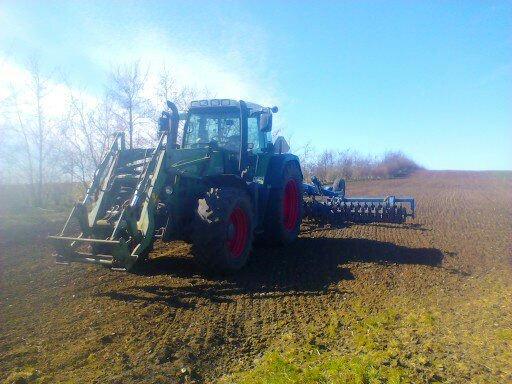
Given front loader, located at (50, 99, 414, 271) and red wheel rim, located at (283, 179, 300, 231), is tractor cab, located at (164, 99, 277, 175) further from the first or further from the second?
red wheel rim, located at (283, 179, 300, 231)

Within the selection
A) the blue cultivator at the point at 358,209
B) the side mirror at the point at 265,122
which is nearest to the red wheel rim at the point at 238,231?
the side mirror at the point at 265,122

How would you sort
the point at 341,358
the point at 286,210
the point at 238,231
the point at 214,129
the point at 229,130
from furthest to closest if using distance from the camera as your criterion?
the point at 286,210
the point at 214,129
the point at 229,130
the point at 238,231
the point at 341,358

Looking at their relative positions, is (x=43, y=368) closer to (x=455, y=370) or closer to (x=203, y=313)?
(x=203, y=313)

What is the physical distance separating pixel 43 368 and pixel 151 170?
9.29ft

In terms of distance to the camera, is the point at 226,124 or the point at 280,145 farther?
the point at 280,145

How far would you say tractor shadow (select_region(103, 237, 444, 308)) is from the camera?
5320 mm

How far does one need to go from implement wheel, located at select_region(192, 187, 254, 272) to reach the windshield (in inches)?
56.6

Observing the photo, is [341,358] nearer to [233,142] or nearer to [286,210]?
[233,142]

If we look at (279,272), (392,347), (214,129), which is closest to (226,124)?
(214,129)

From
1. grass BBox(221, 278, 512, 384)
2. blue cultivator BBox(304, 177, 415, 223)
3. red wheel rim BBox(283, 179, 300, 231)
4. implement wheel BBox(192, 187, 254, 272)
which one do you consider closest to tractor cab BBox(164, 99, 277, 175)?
implement wheel BBox(192, 187, 254, 272)

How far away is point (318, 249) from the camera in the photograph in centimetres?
791

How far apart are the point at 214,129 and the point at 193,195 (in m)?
1.71

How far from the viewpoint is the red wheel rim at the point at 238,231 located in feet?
21.0

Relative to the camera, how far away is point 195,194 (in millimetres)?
6418
